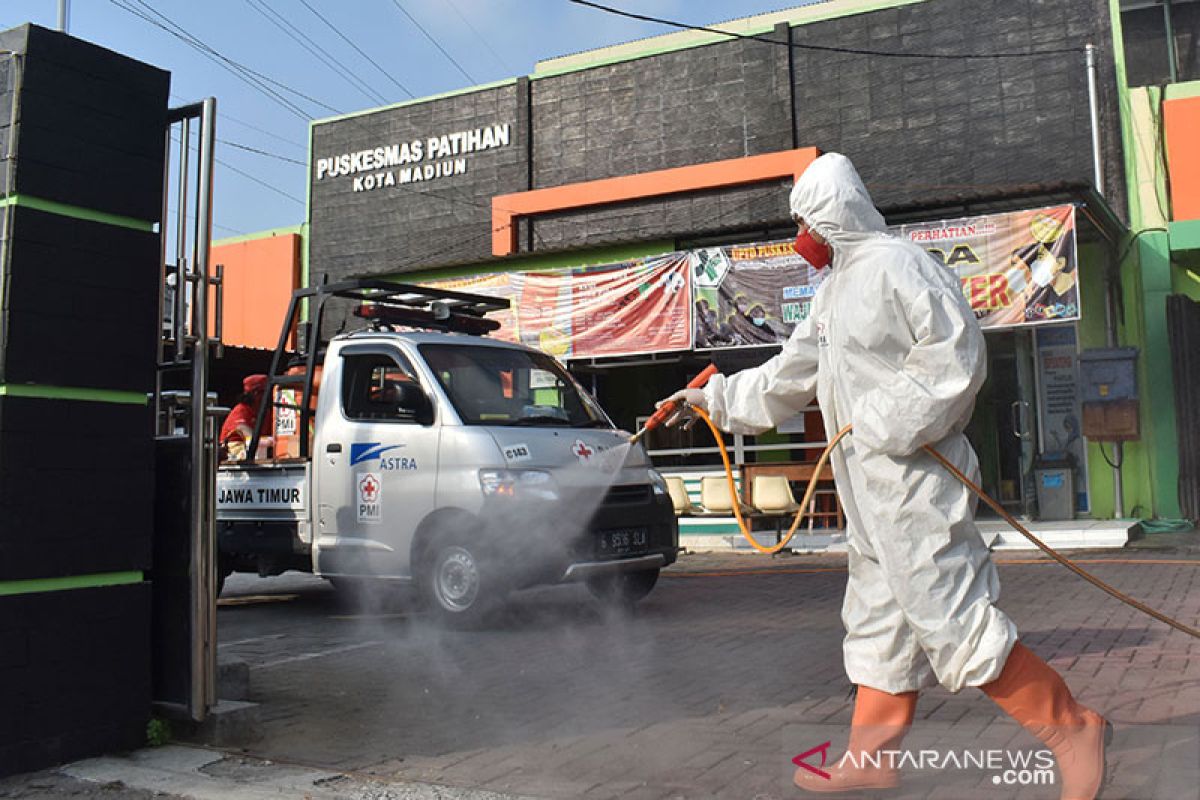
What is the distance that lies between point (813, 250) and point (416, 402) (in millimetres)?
4396

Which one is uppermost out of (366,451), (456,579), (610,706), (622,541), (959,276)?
(959,276)

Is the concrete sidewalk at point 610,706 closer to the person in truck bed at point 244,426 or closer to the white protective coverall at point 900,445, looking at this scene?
the white protective coverall at point 900,445

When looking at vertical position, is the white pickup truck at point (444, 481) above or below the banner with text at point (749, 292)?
below

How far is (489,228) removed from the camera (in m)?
20.0

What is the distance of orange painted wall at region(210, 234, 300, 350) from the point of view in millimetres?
22344

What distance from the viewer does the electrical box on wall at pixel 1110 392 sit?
527 inches

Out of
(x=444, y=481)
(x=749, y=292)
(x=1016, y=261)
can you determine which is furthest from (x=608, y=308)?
(x=444, y=481)

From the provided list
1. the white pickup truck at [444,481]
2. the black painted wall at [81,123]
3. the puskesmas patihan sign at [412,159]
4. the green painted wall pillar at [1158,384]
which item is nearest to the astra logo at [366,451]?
the white pickup truck at [444,481]

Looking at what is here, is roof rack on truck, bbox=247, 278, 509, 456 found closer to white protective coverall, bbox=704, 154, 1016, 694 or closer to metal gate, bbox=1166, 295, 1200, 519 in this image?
white protective coverall, bbox=704, 154, 1016, 694

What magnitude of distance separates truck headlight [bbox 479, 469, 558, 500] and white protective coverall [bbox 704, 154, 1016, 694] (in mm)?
3511

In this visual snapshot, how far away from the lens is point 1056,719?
319 cm

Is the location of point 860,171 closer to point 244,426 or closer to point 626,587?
point 626,587

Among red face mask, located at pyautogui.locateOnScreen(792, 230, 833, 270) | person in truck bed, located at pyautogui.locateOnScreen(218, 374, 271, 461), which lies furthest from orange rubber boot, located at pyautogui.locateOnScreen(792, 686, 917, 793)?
person in truck bed, located at pyautogui.locateOnScreen(218, 374, 271, 461)

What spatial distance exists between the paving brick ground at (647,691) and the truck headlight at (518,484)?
98 centimetres
